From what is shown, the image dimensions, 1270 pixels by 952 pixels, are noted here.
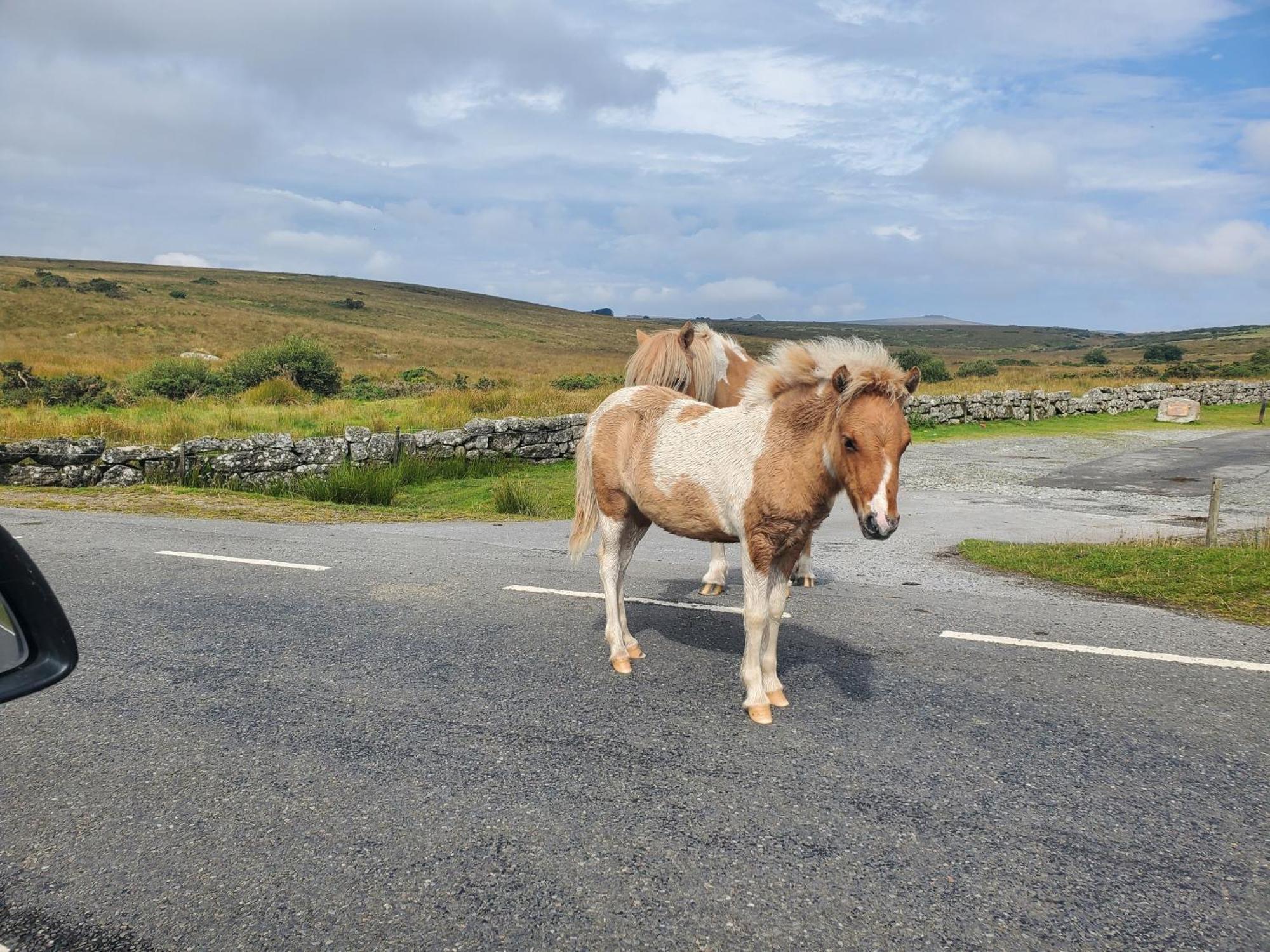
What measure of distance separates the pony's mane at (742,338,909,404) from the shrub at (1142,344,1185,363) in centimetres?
9483

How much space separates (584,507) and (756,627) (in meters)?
1.81

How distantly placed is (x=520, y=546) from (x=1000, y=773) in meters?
7.16

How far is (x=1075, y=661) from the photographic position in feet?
18.4

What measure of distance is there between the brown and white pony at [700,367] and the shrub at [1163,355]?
3643 inches

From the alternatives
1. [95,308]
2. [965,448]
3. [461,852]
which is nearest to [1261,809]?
[461,852]

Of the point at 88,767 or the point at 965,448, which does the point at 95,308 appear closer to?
the point at 965,448

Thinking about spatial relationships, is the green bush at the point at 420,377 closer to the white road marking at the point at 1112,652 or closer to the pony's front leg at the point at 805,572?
the pony's front leg at the point at 805,572

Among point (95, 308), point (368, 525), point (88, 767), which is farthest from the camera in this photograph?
point (95, 308)

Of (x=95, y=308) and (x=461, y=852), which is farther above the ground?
(x=95, y=308)

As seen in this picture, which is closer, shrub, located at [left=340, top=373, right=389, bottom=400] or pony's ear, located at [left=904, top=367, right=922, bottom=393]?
pony's ear, located at [left=904, top=367, right=922, bottom=393]

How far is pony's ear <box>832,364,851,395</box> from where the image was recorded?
4195mm

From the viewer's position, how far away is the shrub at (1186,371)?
55.6 metres

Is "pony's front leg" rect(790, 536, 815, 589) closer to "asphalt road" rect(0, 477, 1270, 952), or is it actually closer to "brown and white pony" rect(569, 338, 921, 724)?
"asphalt road" rect(0, 477, 1270, 952)

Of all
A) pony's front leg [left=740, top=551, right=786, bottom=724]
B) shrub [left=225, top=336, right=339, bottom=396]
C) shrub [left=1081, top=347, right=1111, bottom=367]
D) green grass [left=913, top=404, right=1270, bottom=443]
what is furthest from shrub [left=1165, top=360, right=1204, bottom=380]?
pony's front leg [left=740, top=551, right=786, bottom=724]
